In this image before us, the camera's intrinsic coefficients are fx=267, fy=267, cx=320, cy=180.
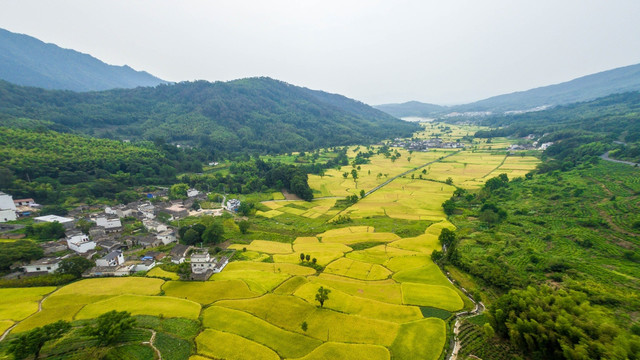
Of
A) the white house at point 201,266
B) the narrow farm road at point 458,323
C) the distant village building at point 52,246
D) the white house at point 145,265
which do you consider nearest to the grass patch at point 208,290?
the white house at point 201,266

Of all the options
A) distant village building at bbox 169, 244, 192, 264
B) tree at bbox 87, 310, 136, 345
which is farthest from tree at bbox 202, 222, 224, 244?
tree at bbox 87, 310, 136, 345

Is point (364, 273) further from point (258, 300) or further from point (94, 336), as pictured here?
point (94, 336)

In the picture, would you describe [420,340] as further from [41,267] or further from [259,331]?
[41,267]

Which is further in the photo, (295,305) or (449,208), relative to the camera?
(449,208)

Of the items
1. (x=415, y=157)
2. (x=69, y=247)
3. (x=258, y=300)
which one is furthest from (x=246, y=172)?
(x=415, y=157)

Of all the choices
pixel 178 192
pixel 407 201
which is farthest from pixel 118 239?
pixel 407 201
